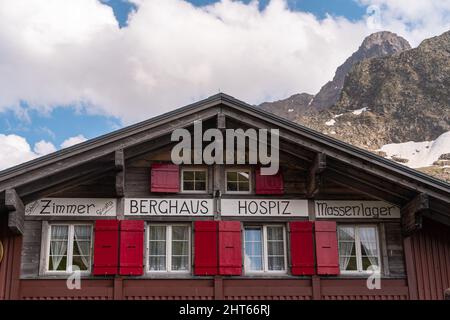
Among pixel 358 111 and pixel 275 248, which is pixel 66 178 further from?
pixel 358 111

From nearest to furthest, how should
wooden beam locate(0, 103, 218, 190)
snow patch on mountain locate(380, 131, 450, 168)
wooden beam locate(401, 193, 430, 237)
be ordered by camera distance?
wooden beam locate(0, 103, 218, 190)
wooden beam locate(401, 193, 430, 237)
snow patch on mountain locate(380, 131, 450, 168)

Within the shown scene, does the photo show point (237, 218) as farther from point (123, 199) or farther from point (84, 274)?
point (84, 274)

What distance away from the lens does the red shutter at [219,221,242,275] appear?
12742 mm

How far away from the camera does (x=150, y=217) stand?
1298 cm

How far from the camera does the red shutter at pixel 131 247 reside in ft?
41.3

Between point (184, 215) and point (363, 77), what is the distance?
315ft

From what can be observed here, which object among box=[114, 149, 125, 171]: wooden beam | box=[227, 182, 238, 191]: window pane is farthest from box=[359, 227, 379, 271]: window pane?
box=[114, 149, 125, 171]: wooden beam

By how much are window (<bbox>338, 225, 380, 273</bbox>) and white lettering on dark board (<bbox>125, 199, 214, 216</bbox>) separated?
2.82m

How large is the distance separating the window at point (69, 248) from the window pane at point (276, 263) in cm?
363

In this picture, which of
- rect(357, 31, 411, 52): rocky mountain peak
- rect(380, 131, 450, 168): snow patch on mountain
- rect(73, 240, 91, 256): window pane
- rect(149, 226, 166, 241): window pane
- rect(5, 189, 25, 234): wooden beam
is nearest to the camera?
rect(5, 189, 25, 234): wooden beam

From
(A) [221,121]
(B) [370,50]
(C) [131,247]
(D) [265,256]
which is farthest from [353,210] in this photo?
(B) [370,50]

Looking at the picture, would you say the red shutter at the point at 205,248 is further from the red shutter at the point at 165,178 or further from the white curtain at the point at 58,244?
the white curtain at the point at 58,244

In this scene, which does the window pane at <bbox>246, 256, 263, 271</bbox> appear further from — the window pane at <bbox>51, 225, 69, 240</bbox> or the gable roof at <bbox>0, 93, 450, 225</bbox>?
the window pane at <bbox>51, 225, 69, 240</bbox>

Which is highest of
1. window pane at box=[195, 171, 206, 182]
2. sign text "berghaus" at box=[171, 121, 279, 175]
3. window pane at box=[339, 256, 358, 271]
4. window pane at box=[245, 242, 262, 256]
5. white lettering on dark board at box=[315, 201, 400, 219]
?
sign text "berghaus" at box=[171, 121, 279, 175]
